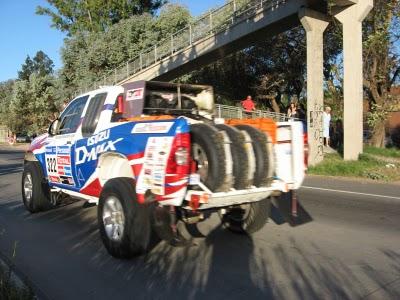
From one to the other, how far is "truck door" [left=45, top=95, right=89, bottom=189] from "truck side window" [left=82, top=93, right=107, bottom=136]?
0.22 metres

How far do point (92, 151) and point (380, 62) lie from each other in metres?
16.3

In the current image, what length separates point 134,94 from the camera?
23.0 ft

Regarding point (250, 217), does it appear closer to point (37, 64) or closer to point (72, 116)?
point (72, 116)

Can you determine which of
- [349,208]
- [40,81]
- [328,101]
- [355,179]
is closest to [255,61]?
[328,101]

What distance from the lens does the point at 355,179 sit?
567 inches

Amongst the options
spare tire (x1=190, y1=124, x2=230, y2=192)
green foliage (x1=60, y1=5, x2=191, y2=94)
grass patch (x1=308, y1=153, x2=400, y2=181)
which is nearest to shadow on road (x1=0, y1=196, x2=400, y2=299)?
spare tire (x1=190, y1=124, x2=230, y2=192)

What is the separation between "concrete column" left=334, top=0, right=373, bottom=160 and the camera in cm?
1650

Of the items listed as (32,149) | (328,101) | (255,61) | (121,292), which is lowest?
(121,292)

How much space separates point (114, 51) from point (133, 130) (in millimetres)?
30652

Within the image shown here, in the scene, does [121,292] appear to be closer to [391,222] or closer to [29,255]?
[29,255]

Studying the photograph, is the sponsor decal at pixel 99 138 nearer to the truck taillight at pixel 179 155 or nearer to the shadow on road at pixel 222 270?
the shadow on road at pixel 222 270

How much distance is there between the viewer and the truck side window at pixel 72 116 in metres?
7.81

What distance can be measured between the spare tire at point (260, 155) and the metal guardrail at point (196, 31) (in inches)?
562

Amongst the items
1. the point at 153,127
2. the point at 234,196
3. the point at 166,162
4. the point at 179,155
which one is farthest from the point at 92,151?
the point at 234,196
